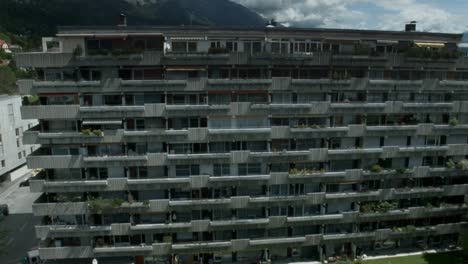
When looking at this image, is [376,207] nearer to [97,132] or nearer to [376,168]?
[376,168]

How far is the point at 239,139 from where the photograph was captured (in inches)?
1371

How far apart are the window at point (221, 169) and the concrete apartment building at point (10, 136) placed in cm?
4282

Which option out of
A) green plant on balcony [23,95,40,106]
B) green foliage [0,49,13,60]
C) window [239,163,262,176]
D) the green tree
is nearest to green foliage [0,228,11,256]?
green plant on balcony [23,95,40,106]

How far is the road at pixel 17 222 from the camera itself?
42.8 metres

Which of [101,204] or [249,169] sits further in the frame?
[249,169]

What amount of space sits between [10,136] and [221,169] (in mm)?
46526

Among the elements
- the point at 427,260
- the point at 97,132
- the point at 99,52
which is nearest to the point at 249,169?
the point at 97,132

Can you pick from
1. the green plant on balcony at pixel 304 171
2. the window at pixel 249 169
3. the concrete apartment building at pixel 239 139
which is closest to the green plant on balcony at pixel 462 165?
the concrete apartment building at pixel 239 139

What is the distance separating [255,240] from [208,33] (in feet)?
76.1

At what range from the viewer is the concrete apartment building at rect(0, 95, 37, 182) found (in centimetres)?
5938

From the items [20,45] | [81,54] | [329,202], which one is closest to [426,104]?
[329,202]

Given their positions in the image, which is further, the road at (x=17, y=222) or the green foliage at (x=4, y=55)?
the green foliage at (x=4, y=55)

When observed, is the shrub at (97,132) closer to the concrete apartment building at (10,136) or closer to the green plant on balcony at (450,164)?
the concrete apartment building at (10,136)

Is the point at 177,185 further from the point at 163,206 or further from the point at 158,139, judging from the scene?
the point at 158,139
